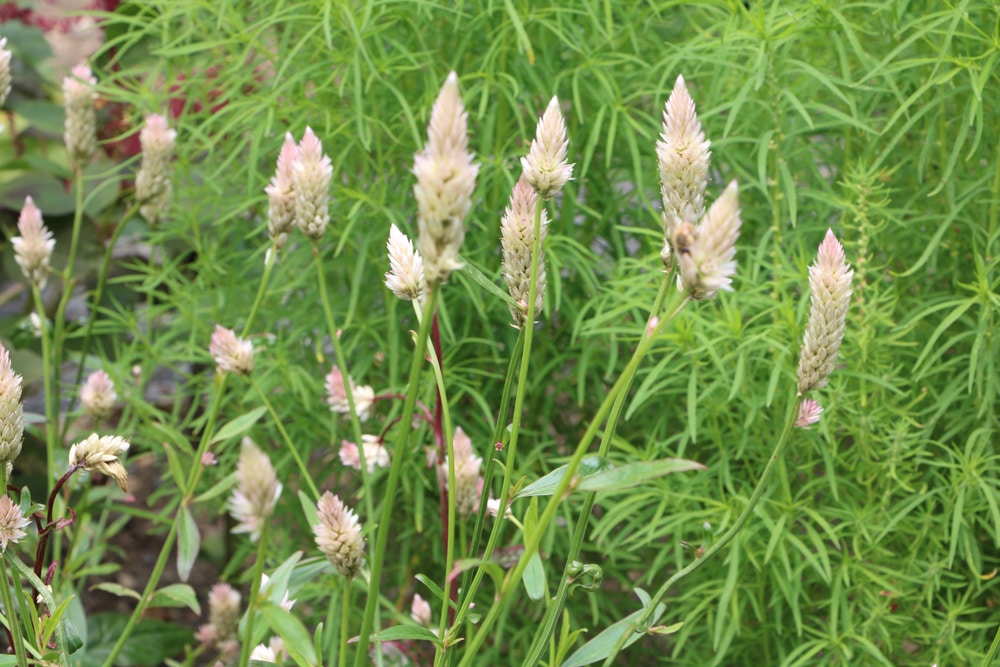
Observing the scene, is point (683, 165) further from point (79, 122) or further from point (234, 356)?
point (79, 122)

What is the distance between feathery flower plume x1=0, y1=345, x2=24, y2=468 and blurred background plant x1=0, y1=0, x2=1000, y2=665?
32 centimetres

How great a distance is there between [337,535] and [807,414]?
1.04ft

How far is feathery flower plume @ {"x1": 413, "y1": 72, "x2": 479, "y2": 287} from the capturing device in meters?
0.48

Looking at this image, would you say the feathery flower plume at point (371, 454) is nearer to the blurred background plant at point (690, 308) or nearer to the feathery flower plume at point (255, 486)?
the blurred background plant at point (690, 308)

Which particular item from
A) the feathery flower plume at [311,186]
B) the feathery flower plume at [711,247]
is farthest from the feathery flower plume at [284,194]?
the feathery flower plume at [711,247]

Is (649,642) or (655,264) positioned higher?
(655,264)

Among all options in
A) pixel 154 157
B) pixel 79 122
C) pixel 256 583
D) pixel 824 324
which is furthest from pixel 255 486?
pixel 79 122

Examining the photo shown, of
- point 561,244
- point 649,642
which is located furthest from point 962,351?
point 649,642

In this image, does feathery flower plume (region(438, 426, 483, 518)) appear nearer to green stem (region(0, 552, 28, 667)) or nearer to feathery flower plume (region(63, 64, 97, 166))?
green stem (region(0, 552, 28, 667))

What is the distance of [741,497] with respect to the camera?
126cm

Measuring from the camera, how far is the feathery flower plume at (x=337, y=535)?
2.14 ft

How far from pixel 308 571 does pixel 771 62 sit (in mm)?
842

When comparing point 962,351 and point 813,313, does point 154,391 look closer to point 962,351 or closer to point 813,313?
point 962,351

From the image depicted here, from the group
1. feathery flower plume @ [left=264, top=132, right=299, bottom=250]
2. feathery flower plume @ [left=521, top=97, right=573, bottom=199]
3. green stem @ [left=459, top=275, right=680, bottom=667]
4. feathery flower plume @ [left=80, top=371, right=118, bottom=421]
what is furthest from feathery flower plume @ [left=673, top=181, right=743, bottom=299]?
feathery flower plume @ [left=80, top=371, right=118, bottom=421]
